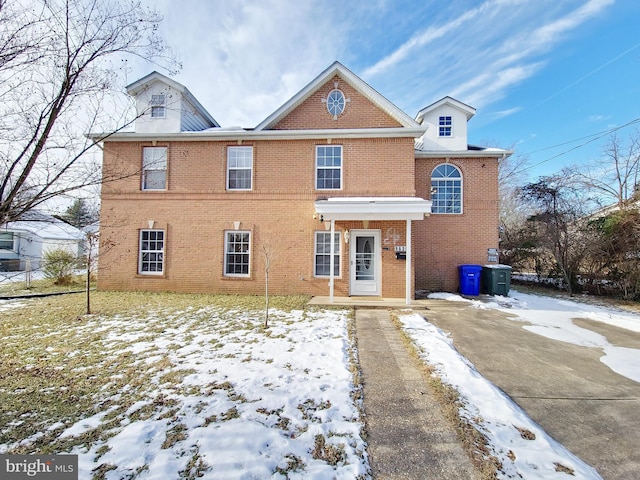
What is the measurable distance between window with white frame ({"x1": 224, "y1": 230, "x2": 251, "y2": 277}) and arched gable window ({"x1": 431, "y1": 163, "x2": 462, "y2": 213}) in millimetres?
7631

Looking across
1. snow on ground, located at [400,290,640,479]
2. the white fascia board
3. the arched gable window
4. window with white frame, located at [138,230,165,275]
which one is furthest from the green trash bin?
window with white frame, located at [138,230,165,275]

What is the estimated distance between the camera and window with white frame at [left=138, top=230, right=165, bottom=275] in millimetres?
10805

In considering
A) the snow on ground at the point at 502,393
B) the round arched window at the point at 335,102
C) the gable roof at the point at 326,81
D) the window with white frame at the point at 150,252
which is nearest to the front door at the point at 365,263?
the snow on ground at the point at 502,393

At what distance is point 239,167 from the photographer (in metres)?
10.6

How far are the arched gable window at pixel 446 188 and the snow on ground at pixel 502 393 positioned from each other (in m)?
4.09

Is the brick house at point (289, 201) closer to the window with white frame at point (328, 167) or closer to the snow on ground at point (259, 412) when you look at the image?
the window with white frame at point (328, 167)

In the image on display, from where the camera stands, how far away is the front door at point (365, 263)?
991 cm

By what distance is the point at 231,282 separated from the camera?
34.3 ft

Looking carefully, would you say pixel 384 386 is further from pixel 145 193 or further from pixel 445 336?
pixel 145 193

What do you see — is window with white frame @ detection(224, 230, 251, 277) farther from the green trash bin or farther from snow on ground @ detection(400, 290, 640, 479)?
the green trash bin

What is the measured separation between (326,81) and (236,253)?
7.22 m

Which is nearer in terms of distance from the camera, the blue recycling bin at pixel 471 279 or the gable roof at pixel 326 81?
the gable roof at pixel 326 81

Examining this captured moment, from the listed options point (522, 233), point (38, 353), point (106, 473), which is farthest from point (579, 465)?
point (522, 233)

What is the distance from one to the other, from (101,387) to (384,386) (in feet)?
12.1
